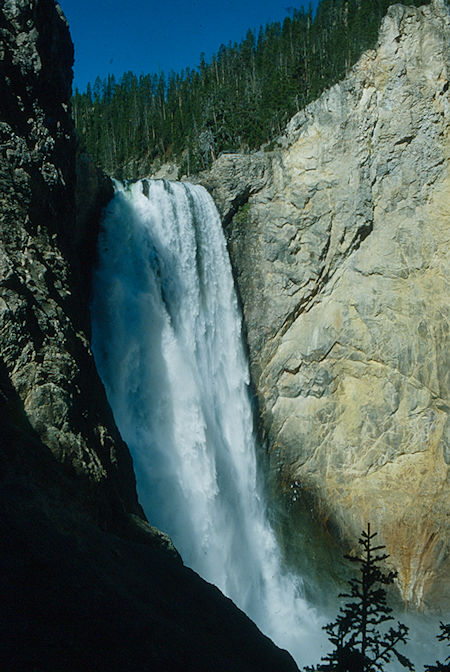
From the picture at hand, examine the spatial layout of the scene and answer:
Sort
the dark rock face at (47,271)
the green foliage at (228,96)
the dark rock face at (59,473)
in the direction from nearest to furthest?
the dark rock face at (59,473) → the dark rock face at (47,271) → the green foliage at (228,96)

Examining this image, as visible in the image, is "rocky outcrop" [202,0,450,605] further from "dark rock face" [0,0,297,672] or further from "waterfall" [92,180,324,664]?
"dark rock face" [0,0,297,672]

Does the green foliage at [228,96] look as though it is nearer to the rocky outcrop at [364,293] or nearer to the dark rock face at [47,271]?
the rocky outcrop at [364,293]

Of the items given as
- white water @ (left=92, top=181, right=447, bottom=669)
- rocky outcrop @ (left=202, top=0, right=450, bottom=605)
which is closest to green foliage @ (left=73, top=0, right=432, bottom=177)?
rocky outcrop @ (left=202, top=0, right=450, bottom=605)

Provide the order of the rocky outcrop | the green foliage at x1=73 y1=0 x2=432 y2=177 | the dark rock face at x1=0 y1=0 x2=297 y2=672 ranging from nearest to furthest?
the dark rock face at x1=0 y1=0 x2=297 y2=672 → the rocky outcrop → the green foliage at x1=73 y1=0 x2=432 y2=177

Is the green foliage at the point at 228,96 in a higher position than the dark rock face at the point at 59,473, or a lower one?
higher

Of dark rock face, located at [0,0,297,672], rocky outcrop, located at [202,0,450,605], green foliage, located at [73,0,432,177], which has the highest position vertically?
green foliage, located at [73,0,432,177]

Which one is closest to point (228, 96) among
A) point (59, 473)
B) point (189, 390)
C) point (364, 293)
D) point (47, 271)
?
point (364, 293)

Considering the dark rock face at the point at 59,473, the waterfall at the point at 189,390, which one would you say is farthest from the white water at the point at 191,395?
the dark rock face at the point at 59,473
